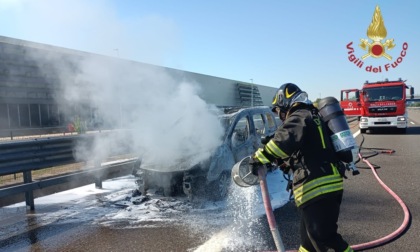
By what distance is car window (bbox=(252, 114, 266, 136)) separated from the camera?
7.14 metres

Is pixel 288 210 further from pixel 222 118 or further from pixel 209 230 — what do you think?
pixel 222 118

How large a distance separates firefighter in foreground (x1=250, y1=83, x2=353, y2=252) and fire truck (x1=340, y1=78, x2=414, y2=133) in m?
16.4

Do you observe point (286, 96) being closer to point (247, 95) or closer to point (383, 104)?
point (383, 104)

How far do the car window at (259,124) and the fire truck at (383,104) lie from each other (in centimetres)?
1199

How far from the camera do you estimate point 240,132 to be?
6699 millimetres

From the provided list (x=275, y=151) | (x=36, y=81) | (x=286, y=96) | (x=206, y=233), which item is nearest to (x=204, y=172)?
(x=206, y=233)

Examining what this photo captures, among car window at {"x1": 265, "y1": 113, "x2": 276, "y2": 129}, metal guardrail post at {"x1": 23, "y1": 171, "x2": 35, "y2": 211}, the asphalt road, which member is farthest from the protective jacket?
car window at {"x1": 265, "y1": 113, "x2": 276, "y2": 129}

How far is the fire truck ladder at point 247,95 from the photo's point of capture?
36.9 meters

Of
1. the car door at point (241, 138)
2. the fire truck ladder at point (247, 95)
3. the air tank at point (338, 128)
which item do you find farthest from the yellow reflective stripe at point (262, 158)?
the fire truck ladder at point (247, 95)

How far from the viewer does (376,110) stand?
17.6 m

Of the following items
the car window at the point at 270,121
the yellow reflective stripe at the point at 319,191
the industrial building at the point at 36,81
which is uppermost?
the industrial building at the point at 36,81

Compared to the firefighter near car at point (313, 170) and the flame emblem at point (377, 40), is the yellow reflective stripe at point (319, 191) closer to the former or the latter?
the firefighter near car at point (313, 170)

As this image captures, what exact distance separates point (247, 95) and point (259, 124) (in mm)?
32748

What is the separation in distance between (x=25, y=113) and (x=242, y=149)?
13664 mm
